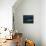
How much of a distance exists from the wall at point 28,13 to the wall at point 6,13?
1426 mm

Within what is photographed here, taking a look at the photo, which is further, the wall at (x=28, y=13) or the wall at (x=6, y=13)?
the wall at (x=28, y=13)

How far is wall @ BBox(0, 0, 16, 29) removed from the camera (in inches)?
169

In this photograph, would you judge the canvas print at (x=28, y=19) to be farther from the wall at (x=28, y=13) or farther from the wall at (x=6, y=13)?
the wall at (x=6, y=13)

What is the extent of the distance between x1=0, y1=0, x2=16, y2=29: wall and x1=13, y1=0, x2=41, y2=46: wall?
4.68 feet

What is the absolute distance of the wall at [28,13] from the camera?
5.80 meters

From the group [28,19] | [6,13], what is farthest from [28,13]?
[6,13]

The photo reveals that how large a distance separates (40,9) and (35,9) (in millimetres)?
251

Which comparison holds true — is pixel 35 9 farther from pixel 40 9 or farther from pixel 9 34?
pixel 9 34

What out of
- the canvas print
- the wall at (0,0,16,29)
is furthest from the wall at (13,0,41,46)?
the wall at (0,0,16,29)

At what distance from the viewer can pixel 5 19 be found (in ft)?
14.3

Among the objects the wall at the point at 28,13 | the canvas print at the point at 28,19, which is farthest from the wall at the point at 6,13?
the canvas print at the point at 28,19

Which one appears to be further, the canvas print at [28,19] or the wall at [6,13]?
the canvas print at [28,19]

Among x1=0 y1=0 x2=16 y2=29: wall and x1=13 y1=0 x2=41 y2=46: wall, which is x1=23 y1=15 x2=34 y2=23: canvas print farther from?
x1=0 y1=0 x2=16 y2=29: wall

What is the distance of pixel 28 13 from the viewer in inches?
229
